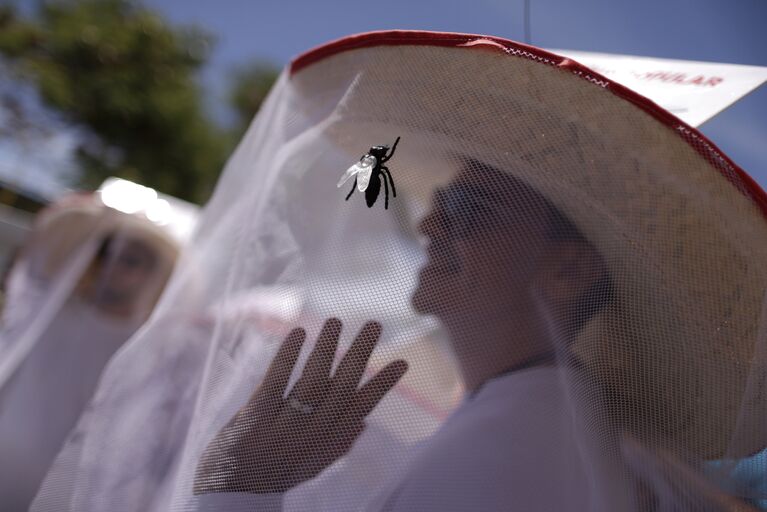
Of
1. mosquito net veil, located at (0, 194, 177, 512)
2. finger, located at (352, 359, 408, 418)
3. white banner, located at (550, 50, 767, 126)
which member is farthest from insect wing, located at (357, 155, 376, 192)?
mosquito net veil, located at (0, 194, 177, 512)

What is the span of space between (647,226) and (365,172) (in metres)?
0.36

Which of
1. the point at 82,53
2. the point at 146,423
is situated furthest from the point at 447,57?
the point at 82,53

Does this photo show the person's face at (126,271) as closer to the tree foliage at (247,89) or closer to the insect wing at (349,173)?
the insect wing at (349,173)

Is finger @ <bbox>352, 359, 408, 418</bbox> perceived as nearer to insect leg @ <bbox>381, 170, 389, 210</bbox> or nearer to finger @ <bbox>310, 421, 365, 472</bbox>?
finger @ <bbox>310, 421, 365, 472</bbox>

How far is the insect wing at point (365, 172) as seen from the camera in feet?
2.98

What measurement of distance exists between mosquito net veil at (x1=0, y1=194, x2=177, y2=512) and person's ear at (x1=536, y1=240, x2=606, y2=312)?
5.12ft

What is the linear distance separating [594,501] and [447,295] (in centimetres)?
29

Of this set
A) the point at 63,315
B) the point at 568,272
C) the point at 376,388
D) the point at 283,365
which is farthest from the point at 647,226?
the point at 63,315

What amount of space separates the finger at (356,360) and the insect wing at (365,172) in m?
0.18

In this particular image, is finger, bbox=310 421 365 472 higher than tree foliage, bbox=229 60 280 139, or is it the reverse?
tree foliage, bbox=229 60 280 139

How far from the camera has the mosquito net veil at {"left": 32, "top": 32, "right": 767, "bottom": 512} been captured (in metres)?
0.81

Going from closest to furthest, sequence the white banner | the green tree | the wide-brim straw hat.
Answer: the wide-brim straw hat
the white banner
the green tree

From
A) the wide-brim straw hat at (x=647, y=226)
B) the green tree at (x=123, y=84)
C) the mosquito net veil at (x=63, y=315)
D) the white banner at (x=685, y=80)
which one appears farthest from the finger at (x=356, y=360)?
the green tree at (x=123, y=84)

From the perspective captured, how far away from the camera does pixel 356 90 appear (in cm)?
99
